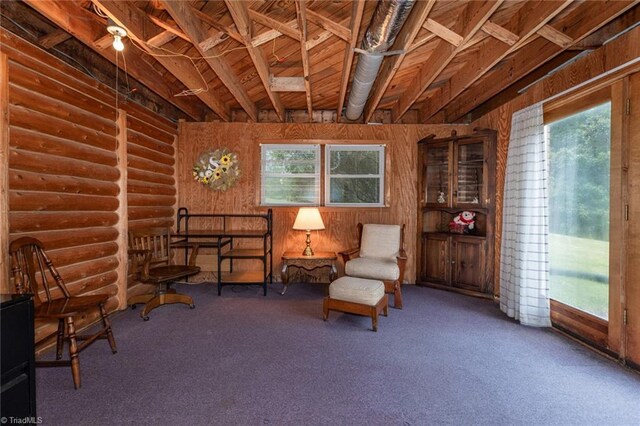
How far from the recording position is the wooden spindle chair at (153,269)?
3156 millimetres

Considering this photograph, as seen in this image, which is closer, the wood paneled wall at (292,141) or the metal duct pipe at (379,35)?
the metal duct pipe at (379,35)

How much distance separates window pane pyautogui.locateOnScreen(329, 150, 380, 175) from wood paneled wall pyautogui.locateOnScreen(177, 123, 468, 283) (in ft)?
0.66

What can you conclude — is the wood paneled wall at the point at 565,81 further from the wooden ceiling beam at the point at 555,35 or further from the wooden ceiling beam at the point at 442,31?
the wooden ceiling beam at the point at 442,31

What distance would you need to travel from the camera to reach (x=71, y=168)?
272 cm

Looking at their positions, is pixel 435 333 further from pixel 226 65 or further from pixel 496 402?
pixel 226 65

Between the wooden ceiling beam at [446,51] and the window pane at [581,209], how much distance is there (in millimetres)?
1340

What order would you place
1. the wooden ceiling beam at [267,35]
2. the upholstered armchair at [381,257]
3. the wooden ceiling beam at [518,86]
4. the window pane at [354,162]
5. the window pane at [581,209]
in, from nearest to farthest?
the wooden ceiling beam at [267,35] < the window pane at [581,209] < the wooden ceiling beam at [518,86] < the upholstered armchair at [381,257] < the window pane at [354,162]

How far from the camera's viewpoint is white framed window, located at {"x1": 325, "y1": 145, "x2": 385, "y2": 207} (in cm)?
481

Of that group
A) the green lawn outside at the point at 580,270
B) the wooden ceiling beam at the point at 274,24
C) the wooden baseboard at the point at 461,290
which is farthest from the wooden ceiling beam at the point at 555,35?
the wooden baseboard at the point at 461,290

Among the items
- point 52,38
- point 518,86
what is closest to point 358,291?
point 518,86

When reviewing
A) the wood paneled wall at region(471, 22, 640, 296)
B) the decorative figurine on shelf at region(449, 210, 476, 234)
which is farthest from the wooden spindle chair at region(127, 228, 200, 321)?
the wood paneled wall at region(471, 22, 640, 296)

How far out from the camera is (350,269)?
375cm

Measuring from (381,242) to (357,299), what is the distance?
134cm

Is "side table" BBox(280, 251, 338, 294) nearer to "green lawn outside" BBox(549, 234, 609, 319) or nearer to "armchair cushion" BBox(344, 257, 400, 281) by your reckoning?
"armchair cushion" BBox(344, 257, 400, 281)
